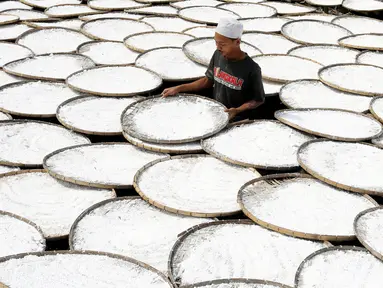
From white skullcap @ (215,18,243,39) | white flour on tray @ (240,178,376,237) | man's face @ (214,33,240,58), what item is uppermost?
white skullcap @ (215,18,243,39)

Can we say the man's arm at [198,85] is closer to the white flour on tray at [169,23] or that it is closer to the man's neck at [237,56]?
the man's neck at [237,56]

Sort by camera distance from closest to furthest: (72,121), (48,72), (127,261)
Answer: (127,261) < (72,121) < (48,72)

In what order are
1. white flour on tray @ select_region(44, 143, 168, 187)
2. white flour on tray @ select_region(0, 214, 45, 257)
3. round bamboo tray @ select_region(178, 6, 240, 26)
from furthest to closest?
1. round bamboo tray @ select_region(178, 6, 240, 26)
2. white flour on tray @ select_region(44, 143, 168, 187)
3. white flour on tray @ select_region(0, 214, 45, 257)

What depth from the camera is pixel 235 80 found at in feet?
14.8

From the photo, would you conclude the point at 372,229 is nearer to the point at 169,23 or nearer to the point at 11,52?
the point at 11,52

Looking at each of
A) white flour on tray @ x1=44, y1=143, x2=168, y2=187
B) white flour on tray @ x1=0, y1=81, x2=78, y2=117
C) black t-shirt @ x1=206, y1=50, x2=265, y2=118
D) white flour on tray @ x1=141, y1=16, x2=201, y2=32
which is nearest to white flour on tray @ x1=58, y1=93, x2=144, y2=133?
white flour on tray @ x1=0, y1=81, x2=78, y2=117

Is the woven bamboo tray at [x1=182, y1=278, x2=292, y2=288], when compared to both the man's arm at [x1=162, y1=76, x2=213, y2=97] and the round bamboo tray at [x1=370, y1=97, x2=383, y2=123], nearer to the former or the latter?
the round bamboo tray at [x1=370, y1=97, x2=383, y2=123]

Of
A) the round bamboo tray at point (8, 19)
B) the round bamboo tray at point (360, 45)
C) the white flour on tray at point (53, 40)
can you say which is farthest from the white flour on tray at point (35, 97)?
the round bamboo tray at point (360, 45)

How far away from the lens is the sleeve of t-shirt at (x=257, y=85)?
4.43 meters

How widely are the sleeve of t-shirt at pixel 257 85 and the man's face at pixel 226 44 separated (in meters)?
0.23

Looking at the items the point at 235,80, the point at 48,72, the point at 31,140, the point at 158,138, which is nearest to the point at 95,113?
the point at 31,140

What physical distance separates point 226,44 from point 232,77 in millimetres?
274

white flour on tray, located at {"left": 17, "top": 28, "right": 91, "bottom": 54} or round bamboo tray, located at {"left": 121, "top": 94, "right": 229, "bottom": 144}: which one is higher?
white flour on tray, located at {"left": 17, "top": 28, "right": 91, "bottom": 54}

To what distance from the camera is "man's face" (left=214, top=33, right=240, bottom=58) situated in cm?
432
